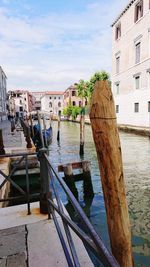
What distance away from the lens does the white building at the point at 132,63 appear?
20031 millimetres

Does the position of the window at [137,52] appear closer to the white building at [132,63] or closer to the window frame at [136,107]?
the white building at [132,63]

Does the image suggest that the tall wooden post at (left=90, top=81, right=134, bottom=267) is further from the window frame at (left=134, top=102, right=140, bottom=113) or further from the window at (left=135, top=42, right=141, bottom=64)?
the window at (left=135, top=42, right=141, bottom=64)

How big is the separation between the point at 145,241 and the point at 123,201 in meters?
2.86

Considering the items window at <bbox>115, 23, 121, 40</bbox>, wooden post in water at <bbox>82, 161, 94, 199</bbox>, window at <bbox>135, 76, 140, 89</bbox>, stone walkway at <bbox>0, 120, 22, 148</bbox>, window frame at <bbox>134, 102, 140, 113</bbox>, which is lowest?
wooden post in water at <bbox>82, 161, 94, 199</bbox>

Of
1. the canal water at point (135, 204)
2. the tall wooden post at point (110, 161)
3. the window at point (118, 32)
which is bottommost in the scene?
the canal water at point (135, 204)

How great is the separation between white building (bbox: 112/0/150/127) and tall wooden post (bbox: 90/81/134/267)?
18911mm

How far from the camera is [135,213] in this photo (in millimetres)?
5266

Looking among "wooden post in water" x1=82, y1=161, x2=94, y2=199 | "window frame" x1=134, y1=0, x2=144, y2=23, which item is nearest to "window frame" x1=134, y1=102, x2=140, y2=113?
"window frame" x1=134, y1=0, x2=144, y2=23

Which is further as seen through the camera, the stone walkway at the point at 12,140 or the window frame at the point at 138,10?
the window frame at the point at 138,10

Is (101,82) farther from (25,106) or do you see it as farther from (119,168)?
(25,106)

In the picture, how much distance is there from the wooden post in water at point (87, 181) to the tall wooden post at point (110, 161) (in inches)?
167

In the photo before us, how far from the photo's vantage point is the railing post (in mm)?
3027

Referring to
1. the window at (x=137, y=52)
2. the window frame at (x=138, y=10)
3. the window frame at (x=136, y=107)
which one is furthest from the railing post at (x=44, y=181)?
the window frame at (x=138, y=10)

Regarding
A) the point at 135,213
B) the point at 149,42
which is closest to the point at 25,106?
the point at 149,42
